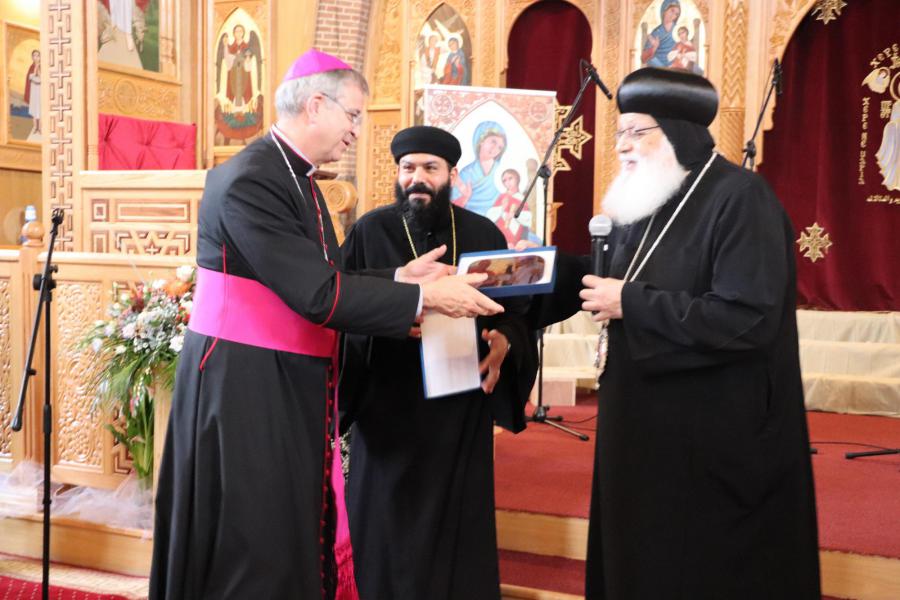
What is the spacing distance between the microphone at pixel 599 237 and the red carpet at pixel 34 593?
2519mm

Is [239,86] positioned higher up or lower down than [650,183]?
higher up

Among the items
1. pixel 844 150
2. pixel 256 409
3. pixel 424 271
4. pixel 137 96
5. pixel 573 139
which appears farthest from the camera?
pixel 573 139

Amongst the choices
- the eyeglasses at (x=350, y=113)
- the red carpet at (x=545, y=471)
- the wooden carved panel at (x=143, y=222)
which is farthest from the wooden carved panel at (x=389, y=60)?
the eyeglasses at (x=350, y=113)

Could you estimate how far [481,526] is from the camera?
310cm

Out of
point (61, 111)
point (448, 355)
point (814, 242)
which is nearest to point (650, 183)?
point (448, 355)

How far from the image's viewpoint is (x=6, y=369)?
15.4ft

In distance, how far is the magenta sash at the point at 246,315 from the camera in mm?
2486

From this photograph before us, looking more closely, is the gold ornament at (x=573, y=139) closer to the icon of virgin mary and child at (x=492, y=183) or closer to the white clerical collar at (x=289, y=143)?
the icon of virgin mary and child at (x=492, y=183)

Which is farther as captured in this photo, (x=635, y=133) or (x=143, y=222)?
(x=143, y=222)

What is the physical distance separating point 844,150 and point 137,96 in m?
5.88

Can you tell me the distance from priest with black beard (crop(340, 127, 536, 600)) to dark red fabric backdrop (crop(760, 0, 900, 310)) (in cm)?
565

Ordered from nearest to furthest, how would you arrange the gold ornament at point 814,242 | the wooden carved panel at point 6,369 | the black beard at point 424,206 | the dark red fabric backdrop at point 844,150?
the black beard at point 424,206 < the wooden carved panel at point 6,369 < the dark red fabric backdrop at point 844,150 < the gold ornament at point 814,242

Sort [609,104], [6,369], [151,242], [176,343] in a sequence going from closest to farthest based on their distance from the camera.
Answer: [176,343] → [151,242] → [6,369] → [609,104]

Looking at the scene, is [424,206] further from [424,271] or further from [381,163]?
[381,163]
